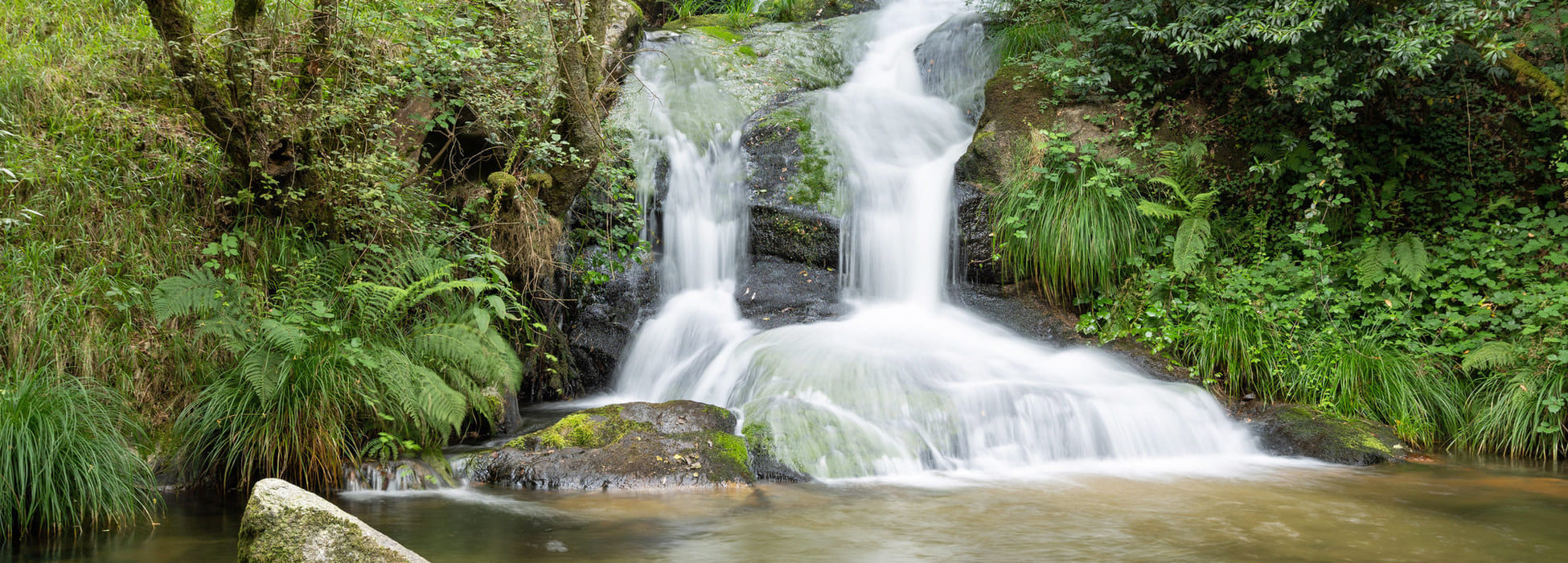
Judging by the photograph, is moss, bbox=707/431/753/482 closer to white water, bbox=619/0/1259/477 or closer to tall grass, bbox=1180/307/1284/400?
white water, bbox=619/0/1259/477

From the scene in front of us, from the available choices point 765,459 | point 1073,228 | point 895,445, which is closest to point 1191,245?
point 1073,228

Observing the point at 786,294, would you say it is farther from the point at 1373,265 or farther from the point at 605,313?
the point at 1373,265

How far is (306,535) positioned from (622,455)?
2.63m

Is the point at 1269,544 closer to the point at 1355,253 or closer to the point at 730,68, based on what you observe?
the point at 1355,253

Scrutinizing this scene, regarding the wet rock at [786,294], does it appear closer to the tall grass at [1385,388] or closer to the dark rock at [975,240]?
the dark rock at [975,240]

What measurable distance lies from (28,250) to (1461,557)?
794 centimetres

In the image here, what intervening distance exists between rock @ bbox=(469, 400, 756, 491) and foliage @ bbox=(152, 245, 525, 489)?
451mm

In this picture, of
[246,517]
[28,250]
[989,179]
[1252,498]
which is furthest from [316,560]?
[989,179]

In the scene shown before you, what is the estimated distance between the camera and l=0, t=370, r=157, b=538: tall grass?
175 inches

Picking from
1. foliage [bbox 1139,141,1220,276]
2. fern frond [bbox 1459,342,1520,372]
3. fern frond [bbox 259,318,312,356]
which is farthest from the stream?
foliage [bbox 1139,141,1220,276]

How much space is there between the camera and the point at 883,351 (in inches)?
305

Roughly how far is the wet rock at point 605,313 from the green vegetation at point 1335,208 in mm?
3627

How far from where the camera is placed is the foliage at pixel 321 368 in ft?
18.0

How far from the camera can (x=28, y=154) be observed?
5945mm
